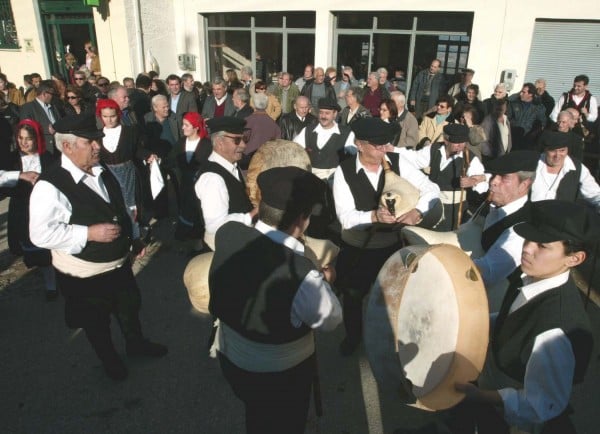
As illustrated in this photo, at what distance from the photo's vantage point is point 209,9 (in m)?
13.8

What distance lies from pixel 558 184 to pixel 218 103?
19.3ft

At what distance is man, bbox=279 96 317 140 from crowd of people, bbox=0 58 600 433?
37 millimetres

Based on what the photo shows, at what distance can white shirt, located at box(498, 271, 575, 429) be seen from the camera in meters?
1.74

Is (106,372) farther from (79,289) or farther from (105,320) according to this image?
(79,289)

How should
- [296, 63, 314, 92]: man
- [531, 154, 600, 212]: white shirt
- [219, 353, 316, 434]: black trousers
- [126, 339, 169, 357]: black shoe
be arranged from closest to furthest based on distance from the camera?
[219, 353, 316, 434]: black trousers
[126, 339, 169, 357]: black shoe
[531, 154, 600, 212]: white shirt
[296, 63, 314, 92]: man

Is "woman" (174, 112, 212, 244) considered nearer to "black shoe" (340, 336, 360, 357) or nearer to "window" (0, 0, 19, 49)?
"black shoe" (340, 336, 360, 357)

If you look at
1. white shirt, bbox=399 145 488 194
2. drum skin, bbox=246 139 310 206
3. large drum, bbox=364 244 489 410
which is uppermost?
drum skin, bbox=246 139 310 206

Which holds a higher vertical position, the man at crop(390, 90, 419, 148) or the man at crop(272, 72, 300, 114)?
the man at crop(272, 72, 300, 114)

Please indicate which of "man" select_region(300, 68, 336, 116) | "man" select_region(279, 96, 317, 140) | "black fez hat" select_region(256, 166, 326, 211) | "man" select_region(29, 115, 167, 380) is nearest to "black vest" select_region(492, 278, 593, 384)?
"black fez hat" select_region(256, 166, 326, 211)

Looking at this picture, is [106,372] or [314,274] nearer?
[314,274]

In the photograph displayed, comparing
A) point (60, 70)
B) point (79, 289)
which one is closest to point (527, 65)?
point (79, 289)

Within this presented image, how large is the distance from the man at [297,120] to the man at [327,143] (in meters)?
1.26

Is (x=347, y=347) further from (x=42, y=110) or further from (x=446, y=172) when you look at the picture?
(x=42, y=110)

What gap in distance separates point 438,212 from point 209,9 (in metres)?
12.7
